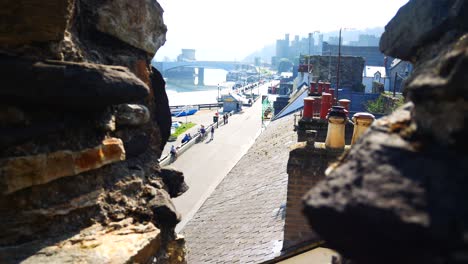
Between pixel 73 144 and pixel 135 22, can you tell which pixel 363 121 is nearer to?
pixel 135 22

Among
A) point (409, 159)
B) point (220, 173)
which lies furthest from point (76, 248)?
point (220, 173)

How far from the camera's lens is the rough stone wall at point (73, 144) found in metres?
3.47

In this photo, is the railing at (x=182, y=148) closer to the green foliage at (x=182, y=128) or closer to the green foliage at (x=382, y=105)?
the green foliage at (x=182, y=128)

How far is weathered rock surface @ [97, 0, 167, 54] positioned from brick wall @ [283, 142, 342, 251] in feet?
10.2

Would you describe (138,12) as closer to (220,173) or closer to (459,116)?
(459,116)

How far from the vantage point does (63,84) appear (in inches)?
142

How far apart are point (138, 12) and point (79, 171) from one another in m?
2.01

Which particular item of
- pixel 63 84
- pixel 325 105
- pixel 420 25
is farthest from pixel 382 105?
pixel 63 84

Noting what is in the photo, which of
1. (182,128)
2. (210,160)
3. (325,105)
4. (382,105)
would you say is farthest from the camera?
(182,128)

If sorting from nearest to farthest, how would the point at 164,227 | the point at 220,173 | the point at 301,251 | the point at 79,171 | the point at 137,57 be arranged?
the point at 79,171 < the point at 164,227 < the point at 137,57 < the point at 301,251 < the point at 220,173

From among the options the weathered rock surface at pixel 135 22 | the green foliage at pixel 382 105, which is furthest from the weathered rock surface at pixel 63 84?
the green foliage at pixel 382 105

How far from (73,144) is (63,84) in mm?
601

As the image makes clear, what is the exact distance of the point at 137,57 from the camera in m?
5.14

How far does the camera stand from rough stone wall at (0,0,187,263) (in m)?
3.47
